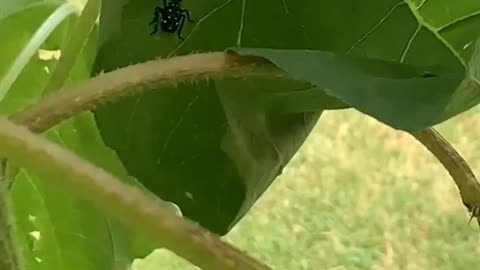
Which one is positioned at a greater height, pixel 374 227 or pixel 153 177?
pixel 153 177

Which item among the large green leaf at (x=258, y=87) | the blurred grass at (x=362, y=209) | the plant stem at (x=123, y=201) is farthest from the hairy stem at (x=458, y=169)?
the blurred grass at (x=362, y=209)

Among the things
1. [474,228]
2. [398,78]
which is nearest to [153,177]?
[398,78]

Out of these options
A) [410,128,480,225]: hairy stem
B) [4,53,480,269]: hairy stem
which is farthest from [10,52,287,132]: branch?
[410,128,480,225]: hairy stem

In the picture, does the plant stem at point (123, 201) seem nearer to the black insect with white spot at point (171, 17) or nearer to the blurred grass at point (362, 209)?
the black insect with white spot at point (171, 17)

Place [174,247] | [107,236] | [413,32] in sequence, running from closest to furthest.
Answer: [174,247] → [413,32] → [107,236]

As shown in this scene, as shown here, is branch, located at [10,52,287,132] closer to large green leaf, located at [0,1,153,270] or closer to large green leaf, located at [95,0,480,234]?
large green leaf, located at [95,0,480,234]

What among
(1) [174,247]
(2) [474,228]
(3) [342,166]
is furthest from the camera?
(3) [342,166]

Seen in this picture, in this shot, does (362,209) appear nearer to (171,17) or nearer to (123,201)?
(171,17)

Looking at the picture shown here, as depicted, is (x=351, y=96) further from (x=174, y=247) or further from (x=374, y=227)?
(x=374, y=227)
